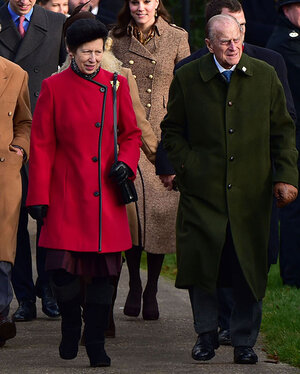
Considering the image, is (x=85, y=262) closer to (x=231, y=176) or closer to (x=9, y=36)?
(x=231, y=176)

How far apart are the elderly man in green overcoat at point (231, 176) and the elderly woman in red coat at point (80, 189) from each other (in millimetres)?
379

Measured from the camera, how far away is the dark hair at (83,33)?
24.5 feet

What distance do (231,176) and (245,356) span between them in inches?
37.5

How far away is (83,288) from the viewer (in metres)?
8.13

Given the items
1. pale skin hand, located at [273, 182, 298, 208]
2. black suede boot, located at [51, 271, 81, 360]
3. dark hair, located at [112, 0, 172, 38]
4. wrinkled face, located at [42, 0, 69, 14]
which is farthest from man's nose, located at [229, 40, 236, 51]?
wrinkled face, located at [42, 0, 69, 14]

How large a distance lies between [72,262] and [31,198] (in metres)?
0.40

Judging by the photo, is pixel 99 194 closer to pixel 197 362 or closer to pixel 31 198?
pixel 31 198

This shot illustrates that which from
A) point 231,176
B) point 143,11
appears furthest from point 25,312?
point 231,176

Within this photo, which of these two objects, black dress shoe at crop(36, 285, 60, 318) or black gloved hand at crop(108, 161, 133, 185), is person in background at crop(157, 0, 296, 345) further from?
black dress shoe at crop(36, 285, 60, 318)

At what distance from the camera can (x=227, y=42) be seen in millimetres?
7512

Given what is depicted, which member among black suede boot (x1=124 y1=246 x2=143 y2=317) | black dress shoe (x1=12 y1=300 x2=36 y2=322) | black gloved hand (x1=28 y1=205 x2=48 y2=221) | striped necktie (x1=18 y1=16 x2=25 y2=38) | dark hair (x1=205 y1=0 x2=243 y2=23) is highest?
dark hair (x1=205 y1=0 x2=243 y2=23)

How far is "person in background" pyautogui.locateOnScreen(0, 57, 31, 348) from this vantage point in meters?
8.16

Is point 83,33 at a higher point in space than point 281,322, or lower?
higher

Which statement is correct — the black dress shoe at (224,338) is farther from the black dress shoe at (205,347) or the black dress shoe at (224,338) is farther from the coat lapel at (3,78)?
the coat lapel at (3,78)
